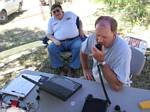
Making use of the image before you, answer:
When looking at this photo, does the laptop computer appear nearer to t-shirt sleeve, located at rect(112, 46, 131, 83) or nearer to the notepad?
the notepad

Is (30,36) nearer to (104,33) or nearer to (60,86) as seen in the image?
(104,33)

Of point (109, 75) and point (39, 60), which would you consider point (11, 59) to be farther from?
point (109, 75)

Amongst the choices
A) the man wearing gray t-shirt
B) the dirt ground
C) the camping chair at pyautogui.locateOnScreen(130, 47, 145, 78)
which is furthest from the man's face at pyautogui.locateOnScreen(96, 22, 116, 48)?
the dirt ground

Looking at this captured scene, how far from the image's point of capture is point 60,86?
8.15 ft

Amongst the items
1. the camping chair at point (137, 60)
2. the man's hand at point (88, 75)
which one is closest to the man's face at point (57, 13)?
the man's hand at point (88, 75)

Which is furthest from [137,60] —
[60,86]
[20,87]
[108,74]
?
[20,87]

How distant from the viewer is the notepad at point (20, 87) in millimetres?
2588

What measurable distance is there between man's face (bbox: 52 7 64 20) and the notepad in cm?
223

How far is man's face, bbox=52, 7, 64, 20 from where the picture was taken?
4889mm

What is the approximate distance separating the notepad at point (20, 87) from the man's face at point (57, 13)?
7.32ft

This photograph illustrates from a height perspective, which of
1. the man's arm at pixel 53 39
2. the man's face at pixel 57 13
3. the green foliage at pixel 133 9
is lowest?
the green foliage at pixel 133 9

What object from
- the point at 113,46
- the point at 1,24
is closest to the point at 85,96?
the point at 113,46

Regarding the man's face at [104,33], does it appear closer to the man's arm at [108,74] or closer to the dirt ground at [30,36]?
the man's arm at [108,74]

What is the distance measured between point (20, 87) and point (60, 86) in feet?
1.14
